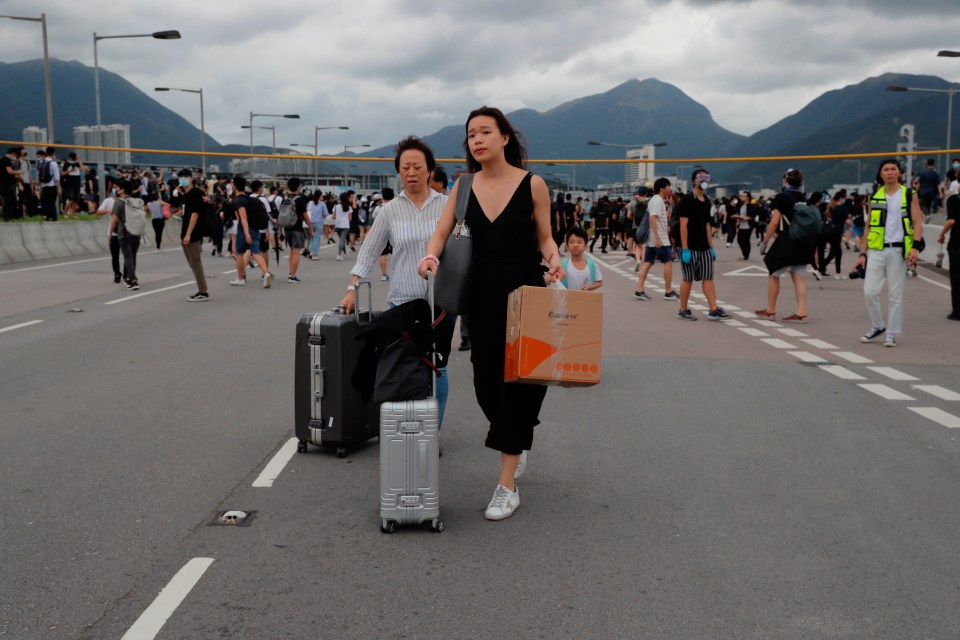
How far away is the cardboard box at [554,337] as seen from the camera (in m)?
4.66

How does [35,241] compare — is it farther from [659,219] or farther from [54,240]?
[659,219]

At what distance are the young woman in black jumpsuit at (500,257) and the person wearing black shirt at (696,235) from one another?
8.87 m

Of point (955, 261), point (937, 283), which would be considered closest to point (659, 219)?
point (955, 261)

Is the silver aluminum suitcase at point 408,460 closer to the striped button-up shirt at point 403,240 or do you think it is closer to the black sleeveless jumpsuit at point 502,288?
the black sleeveless jumpsuit at point 502,288

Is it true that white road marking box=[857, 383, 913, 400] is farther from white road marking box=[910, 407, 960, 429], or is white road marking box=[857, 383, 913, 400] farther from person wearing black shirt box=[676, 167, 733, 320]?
person wearing black shirt box=[676, 167, 733, 320]

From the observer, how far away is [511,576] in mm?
4215

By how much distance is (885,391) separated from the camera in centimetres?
868

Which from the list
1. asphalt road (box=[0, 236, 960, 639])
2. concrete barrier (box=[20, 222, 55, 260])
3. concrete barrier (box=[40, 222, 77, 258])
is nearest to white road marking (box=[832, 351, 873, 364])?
asphalt road (box=[0, 236, 960, 639])

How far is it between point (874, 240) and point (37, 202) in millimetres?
22497

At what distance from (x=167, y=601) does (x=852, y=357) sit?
8.31m

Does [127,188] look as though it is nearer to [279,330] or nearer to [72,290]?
[72,290]

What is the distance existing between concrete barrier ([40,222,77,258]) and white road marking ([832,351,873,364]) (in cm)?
1929

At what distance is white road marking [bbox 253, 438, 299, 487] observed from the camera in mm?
5637

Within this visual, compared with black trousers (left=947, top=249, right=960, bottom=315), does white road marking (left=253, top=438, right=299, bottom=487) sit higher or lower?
lower
